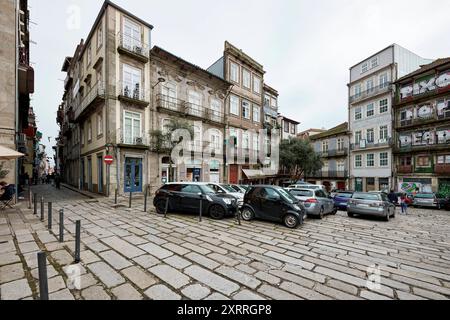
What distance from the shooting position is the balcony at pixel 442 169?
64.3 ft

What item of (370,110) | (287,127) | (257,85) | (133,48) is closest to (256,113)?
(257,85)

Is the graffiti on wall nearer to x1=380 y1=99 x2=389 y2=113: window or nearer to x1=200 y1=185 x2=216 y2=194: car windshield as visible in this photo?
x1=380 y1=99 x2=389 y2=113: window

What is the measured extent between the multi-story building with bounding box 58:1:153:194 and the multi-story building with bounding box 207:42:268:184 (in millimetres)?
9199

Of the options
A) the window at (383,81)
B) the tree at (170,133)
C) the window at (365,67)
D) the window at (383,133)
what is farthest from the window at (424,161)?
the tree at (170,133)

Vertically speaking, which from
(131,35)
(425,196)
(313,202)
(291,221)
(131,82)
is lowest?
(425,196)

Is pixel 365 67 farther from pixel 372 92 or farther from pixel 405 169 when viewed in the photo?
pixel 405 169

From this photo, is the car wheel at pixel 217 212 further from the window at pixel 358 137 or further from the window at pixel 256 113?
the window at pixel 358 137

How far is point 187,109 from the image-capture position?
1836 cm

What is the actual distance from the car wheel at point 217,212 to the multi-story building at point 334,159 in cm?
2510

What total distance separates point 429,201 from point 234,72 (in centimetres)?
2192

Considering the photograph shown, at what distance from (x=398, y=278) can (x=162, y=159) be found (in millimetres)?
16103

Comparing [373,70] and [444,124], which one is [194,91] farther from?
[444,124]

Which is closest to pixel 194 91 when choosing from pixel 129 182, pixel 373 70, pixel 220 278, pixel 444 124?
pixel 129 182
